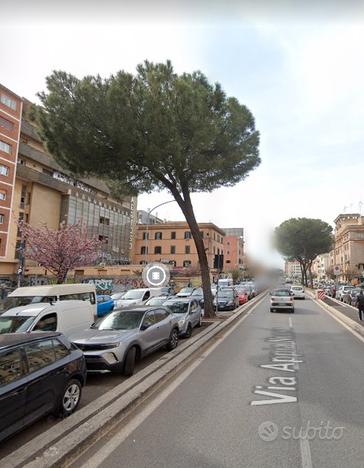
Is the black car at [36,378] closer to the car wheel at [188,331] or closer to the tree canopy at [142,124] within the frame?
the car wheel at [188,331]

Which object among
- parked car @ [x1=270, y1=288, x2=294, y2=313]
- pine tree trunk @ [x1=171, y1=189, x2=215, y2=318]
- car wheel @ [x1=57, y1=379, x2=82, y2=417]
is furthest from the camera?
parked car @ [x1=270, y1=288, x2=294, y2=313]

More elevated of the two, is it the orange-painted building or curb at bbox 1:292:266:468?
the orange-painted building

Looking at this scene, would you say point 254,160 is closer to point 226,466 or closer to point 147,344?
point 147,344

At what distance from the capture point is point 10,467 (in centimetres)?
377

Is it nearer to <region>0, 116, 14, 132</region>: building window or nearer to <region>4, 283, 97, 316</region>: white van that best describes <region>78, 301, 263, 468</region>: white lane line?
<region>4, 283, 97, 316</region>: white van

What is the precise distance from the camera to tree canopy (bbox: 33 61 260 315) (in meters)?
14.1

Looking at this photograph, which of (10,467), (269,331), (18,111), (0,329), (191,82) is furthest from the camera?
(18,111)

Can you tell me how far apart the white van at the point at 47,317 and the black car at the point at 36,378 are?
11.3 feet

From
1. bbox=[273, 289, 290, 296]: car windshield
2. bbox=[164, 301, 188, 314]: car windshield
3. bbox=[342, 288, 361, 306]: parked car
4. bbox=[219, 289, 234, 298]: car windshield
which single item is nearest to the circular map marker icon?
bbox=[219, 289, 234, 298]: car windshield

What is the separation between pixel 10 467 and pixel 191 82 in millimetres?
14940

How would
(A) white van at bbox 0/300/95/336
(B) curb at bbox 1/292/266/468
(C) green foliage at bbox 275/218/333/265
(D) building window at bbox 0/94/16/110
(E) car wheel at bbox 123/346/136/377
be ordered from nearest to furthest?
(B) curb at bbox 1/292/266/468, (E) car wheel at bbox 123/346/136/377, (A) white van at bbox 0/300/95/336, (D) building window at bbox 0/94/16/110, (C) green foliage at bbox 275/218/333/265

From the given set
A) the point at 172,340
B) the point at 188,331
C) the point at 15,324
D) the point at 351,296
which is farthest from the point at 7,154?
the point at 172,340

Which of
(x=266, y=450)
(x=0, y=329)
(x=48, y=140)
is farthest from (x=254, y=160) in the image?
(x=266, y=450)

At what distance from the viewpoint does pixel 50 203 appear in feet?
182
